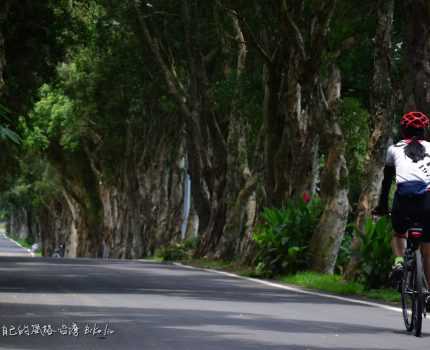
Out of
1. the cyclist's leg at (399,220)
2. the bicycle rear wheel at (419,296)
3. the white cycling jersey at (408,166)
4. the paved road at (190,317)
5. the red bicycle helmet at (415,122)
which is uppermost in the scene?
the red bicycle helmet at (415,122)

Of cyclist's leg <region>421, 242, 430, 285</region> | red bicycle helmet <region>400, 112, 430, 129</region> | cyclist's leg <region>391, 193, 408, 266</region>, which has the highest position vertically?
red bicycle helmet <region>400, 112, 430, 129</region>

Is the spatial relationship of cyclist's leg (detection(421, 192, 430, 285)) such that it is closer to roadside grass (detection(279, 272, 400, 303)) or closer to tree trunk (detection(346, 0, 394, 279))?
roadside grass (detection(279, 272, 400, 303))

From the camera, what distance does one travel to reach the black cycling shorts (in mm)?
11414

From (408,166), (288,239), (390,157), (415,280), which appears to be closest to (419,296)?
(415,280)

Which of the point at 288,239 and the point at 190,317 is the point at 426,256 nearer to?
the point at 190,317

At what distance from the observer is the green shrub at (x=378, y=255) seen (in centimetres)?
1891

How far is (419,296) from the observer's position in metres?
11.3

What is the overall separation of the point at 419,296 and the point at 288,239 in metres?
13.6

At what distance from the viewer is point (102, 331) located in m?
11.2

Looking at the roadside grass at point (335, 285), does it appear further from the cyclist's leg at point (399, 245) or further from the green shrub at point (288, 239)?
the cyclist's leg at point (399, 245)

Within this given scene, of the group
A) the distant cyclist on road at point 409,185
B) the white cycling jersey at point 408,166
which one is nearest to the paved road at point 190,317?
the distant cyclist on road at point 409,185

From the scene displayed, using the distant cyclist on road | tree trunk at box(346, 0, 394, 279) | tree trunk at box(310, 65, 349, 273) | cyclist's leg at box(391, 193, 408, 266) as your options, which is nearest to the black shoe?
the distant cyclist on road

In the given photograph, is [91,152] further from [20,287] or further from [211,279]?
[20,287]

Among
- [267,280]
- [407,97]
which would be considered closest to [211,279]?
[267,280]
